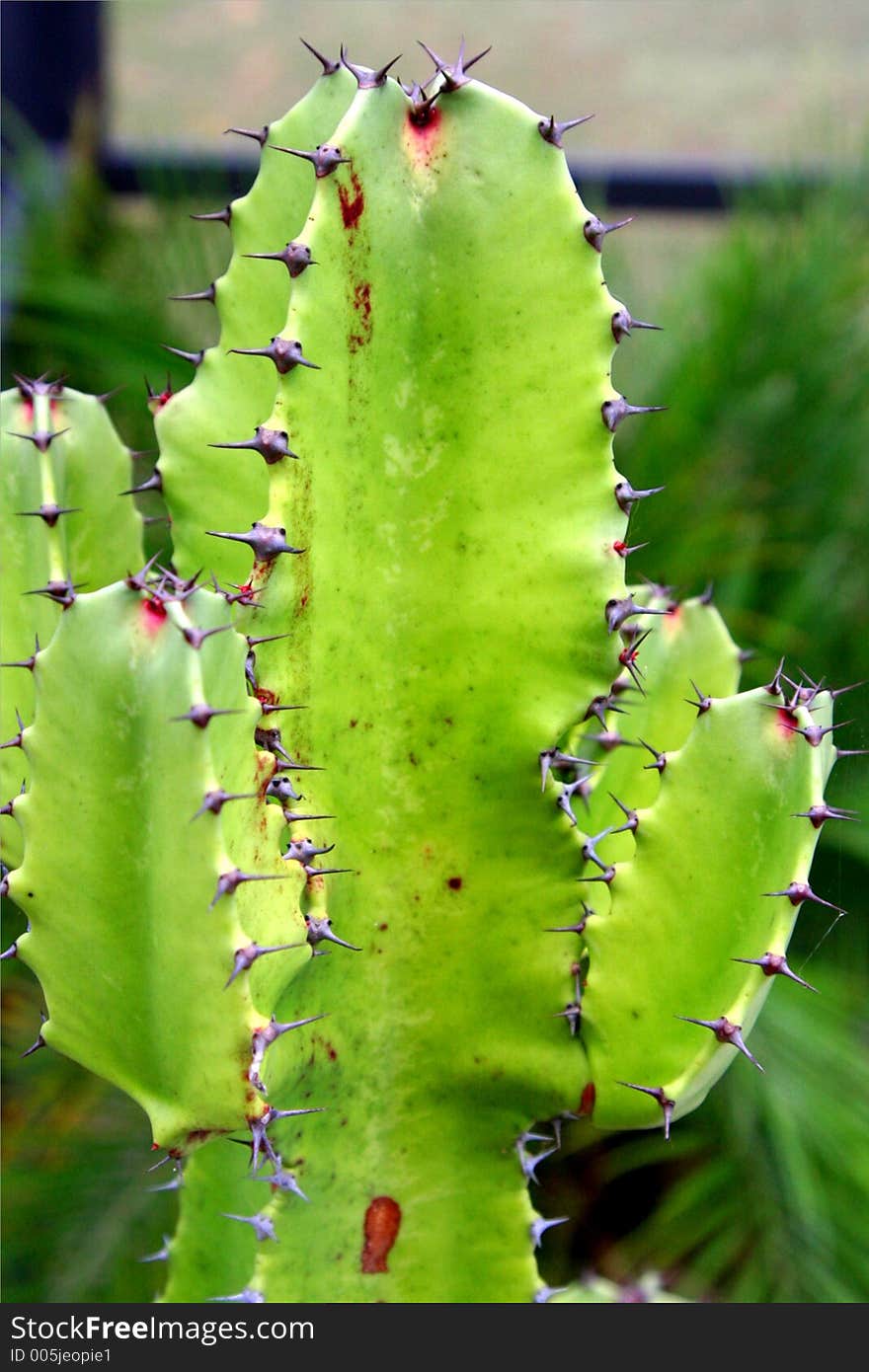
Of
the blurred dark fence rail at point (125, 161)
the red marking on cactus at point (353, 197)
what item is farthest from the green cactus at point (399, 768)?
the blurred dark fence rail at point (125, 161)

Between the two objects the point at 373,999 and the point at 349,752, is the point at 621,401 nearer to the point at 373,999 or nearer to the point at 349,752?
the point at 349,752

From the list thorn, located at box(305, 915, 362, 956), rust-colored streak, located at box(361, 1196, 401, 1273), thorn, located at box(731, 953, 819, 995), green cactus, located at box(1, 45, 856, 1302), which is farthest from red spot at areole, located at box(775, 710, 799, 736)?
rust-colored streak, located at box(361, 1196, 401, 1273)

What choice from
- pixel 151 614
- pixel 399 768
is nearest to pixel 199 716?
pixel 151 614

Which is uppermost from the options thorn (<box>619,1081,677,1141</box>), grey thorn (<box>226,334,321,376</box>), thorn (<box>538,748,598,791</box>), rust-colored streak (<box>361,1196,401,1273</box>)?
grey thorn (<box>226,334,321,376</box>)

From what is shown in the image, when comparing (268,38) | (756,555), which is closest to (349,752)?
(756,555)

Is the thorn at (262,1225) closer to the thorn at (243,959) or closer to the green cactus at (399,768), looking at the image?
the green cactus at (399,768)

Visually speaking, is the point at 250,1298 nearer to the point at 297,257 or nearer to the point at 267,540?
the point at 267,540

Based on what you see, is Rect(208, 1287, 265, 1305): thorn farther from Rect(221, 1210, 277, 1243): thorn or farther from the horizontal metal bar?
the horizontal metal bar
